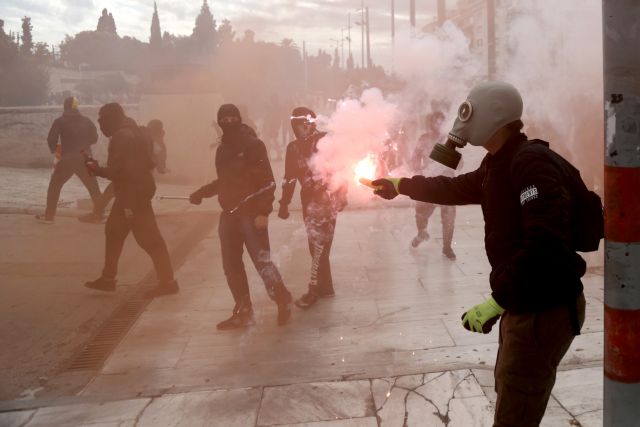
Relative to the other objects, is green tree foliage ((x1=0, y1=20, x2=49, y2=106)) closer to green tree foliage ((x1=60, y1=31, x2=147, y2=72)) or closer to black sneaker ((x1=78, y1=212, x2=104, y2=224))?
black sneaker ((x1=78, y1=212, x2=104, y2=224))

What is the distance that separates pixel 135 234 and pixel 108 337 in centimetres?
132

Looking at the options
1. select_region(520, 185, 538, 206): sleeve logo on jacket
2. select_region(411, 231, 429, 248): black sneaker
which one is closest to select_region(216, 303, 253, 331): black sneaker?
select_region(411, 231, 429, 248): black sneaker

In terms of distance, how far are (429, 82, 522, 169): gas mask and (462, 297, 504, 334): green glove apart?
2.19 ft

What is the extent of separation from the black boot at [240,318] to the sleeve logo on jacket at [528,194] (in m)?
3.33

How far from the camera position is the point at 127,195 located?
231 inches

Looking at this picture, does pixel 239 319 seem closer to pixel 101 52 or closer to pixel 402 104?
pixel 402 104

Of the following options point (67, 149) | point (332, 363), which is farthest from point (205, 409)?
point (67, 149)

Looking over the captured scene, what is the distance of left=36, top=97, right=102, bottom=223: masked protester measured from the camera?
9188 mm

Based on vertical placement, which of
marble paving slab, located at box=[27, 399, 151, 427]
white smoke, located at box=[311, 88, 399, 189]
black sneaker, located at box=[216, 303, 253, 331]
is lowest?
marble paving slab, located at box=[27, 399, 151, 427]

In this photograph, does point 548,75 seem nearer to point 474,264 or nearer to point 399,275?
point 474,264

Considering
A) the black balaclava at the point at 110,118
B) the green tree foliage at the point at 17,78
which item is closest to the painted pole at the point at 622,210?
the black balaclava at the point at 110,118

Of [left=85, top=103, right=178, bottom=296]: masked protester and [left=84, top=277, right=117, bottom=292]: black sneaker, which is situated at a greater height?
[left=85, top=103, right=178, bottom=296]: masked protester

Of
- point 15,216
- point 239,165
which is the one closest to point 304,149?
point 239,165

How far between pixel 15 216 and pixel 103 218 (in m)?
1.63
